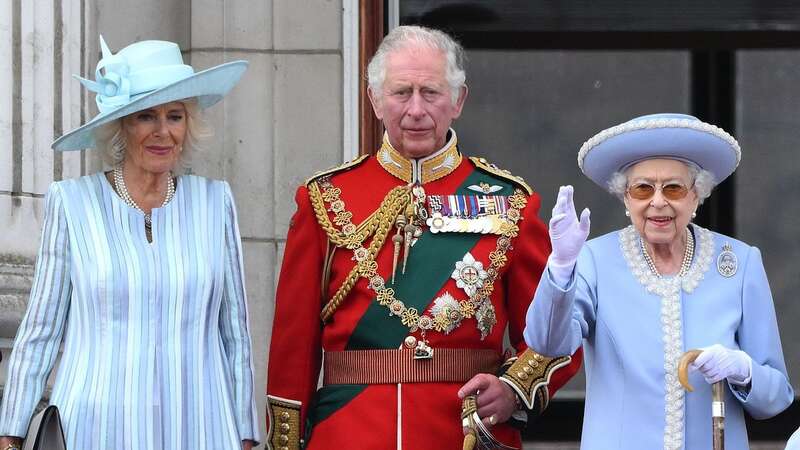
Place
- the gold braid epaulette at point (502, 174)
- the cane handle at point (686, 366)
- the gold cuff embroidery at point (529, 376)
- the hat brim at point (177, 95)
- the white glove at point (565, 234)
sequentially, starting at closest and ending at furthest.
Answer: the white glove at point (565, 234)
the cane handle at point (686, 366)
the hat brim at point (177, 95)
the gold cuff embroidery at point (529, 376)
the gold braid epaulette at point (502, 174)

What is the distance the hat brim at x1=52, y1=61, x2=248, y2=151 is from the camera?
517 centimetres

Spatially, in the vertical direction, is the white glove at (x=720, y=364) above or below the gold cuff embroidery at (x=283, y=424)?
above

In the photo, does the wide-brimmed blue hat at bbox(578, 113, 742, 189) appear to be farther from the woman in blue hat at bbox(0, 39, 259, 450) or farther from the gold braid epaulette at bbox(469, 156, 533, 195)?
the woman in blue hat at bbox(0, 39, 259, 450)

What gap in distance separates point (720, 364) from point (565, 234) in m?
0.51

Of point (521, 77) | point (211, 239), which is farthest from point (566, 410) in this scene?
point (211, 239)

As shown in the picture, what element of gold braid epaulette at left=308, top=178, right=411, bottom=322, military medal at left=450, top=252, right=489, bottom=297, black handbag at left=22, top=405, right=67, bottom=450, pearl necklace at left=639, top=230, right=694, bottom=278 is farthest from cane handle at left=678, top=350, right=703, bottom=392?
black handbag at left=22, top=405, right=67, bottom=450

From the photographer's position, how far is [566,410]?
24.9 ft

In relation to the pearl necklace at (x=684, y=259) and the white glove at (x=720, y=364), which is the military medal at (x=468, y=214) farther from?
the white glove at (x=720, y=364)

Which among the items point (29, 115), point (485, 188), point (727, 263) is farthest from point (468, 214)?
point (29, 115)

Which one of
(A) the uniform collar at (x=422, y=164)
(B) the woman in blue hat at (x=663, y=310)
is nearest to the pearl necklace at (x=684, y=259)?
(B) the woman in blue hat at (x=663, y=310)

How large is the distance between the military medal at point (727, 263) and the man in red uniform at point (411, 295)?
19.5 inches

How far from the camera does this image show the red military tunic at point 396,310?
5426mm

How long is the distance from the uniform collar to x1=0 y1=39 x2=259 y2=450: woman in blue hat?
0.53 meters

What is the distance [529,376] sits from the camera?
5.43m
